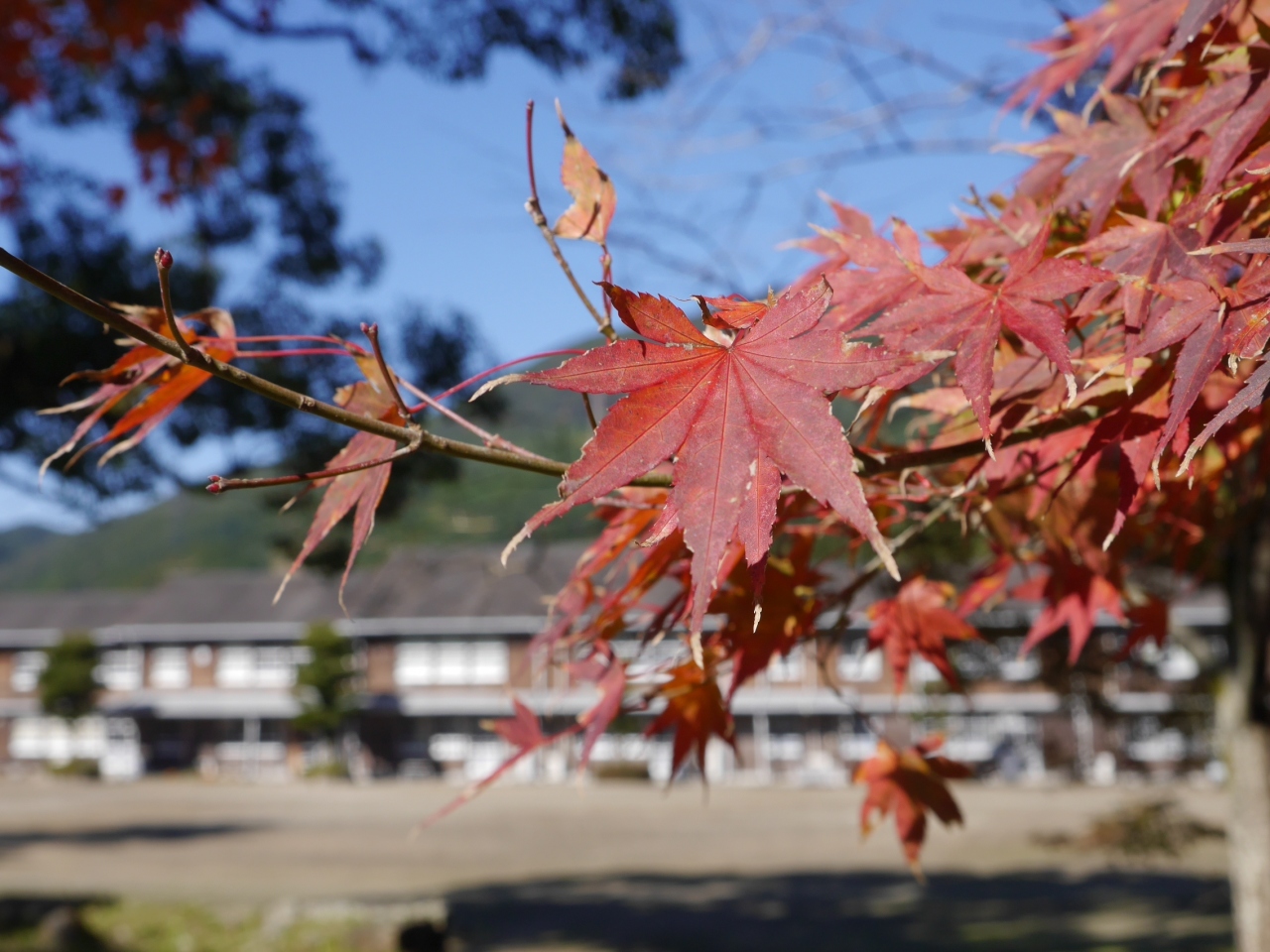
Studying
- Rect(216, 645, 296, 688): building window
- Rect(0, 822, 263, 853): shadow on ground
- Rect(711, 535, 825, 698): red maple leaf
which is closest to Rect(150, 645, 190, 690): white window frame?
Rect(216, 645, 296, 688): building window

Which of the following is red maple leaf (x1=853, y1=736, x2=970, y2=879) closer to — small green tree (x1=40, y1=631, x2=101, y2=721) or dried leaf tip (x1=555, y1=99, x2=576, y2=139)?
dried leaf tip (x1=555, y1=99, x2=576, y2=139)

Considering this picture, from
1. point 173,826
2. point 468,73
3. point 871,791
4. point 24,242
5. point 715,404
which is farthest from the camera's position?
point 173,826

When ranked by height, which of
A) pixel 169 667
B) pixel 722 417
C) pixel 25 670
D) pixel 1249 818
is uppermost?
pixel 25 670

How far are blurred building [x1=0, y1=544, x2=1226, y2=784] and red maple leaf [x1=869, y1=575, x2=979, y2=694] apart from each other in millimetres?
19971

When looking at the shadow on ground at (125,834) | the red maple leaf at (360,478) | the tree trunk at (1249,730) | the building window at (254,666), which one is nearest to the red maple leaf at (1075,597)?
the red maple leaf at (360,478)

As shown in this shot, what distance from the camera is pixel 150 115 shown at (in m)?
5.91

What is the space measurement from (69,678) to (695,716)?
98.3ft

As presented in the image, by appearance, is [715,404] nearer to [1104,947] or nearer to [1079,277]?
[1079,277]

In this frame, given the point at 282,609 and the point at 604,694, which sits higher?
the point at 282,609

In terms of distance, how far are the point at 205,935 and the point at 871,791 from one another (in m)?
7.73

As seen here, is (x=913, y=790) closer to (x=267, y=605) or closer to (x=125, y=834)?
(x=125, y=834)

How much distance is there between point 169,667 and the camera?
2906cm

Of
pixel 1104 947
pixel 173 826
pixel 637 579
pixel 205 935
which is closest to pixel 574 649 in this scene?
pixel 637 579

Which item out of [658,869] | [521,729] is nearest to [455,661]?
[658,869]
